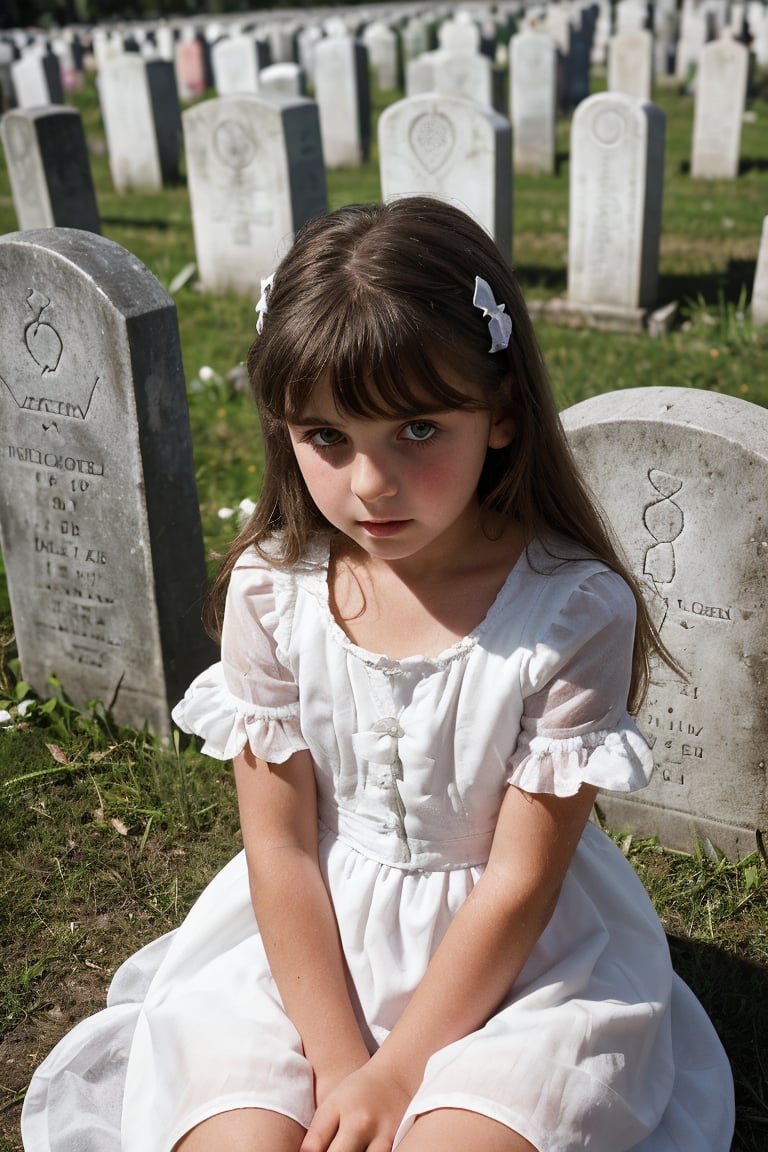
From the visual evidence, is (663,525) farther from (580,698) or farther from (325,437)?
(325,437)

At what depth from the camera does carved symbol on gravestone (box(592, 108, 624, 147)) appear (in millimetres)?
7102

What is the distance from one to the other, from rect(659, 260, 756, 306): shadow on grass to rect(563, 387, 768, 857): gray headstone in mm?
5429

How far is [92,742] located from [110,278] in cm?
132

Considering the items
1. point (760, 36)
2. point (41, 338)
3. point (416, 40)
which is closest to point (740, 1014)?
point (41, 338)

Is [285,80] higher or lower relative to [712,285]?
higher

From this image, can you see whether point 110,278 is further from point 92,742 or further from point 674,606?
point 674,606

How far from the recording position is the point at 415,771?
1794 mm

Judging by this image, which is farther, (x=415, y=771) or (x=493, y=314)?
(x=415, y=771)

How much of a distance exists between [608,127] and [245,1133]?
678 centimetres

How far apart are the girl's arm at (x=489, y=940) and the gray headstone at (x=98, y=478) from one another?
64.1 inches

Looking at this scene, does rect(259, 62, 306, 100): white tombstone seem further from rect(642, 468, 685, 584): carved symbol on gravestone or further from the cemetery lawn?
rect(642, 468, 685, 584): carved symbol on gravestone

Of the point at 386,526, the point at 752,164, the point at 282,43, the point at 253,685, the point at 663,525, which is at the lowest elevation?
the point at 752,164

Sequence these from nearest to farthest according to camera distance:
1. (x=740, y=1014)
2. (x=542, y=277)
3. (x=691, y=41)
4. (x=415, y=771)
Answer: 1. (x=415, y=771)
2. (x=740, y=1014)
3. (x=542, y=277)
4. (x=691, y=41)

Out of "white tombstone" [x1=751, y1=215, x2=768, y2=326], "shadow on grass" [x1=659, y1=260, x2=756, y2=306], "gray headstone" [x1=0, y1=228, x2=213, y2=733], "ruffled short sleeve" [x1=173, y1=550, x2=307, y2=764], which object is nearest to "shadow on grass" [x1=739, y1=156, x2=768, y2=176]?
"shadow on grass" [x1=659, y1=260, x2=756, y2=306]
